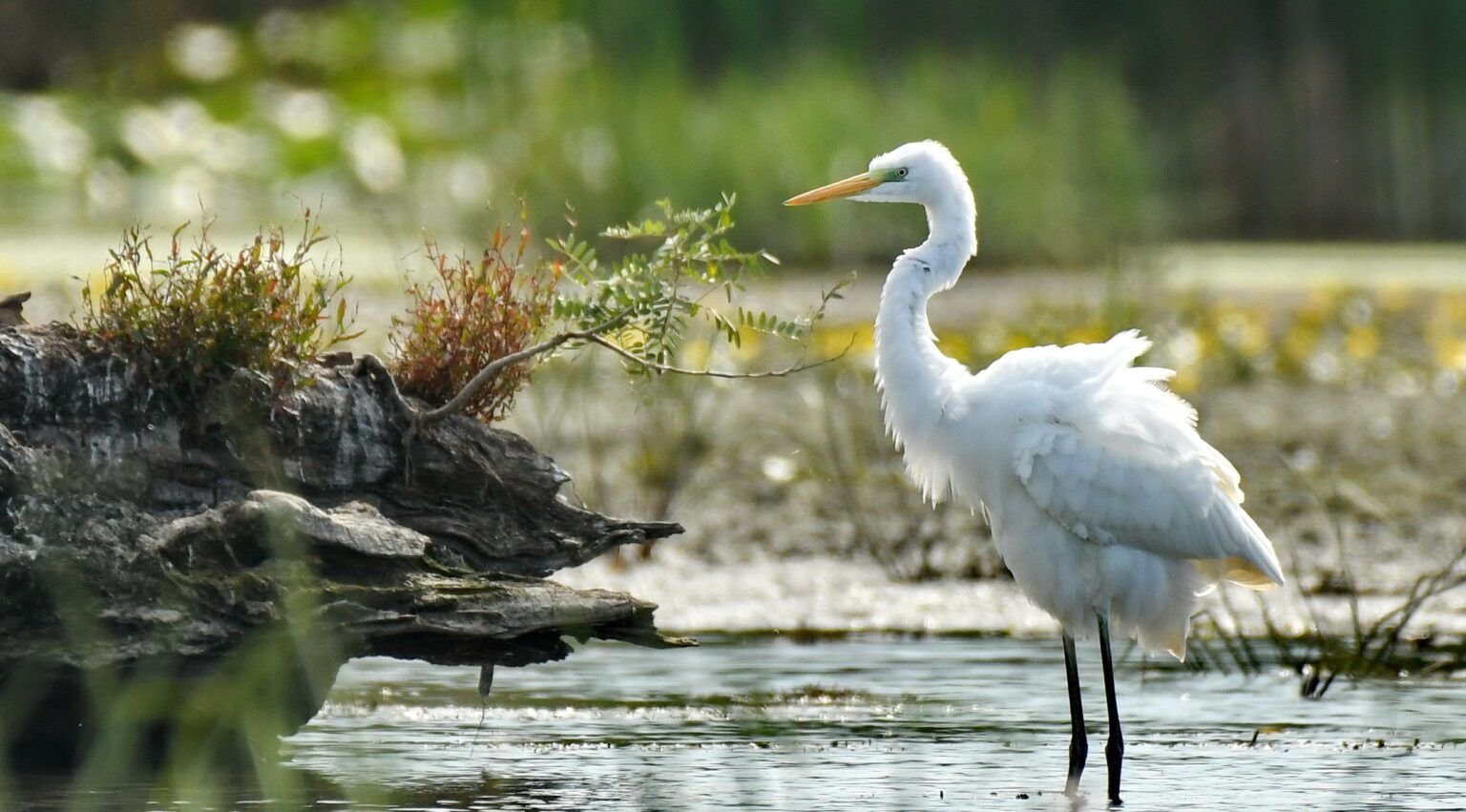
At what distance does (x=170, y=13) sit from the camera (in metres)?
24.6

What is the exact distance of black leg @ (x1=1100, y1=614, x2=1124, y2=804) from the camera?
540 cm

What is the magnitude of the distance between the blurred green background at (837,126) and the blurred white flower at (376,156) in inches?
1.7

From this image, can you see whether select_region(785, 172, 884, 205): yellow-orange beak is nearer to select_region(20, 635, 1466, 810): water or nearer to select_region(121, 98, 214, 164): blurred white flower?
select_region(20, 635, 1466, 810): water

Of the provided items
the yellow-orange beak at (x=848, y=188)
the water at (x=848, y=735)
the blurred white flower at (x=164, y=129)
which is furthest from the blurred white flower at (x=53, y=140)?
the yellow-orange beak at (x=848, y=188)

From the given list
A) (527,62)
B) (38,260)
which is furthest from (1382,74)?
(38,260)

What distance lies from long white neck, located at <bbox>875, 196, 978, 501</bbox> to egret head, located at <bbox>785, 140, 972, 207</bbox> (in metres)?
0.03

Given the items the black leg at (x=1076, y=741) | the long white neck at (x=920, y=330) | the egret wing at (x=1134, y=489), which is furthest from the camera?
the long white neck at (x=920, y=330)

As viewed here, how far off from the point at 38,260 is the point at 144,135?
4357 millimetres

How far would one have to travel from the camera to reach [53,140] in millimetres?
19844

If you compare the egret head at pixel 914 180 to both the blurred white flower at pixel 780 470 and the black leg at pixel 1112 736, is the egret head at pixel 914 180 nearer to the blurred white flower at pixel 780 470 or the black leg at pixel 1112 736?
the black leg at pixel 1112 736

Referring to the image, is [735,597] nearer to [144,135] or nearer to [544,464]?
[544,464]

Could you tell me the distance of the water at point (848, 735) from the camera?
519cm

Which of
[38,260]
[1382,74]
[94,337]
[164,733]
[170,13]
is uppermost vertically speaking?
[170,13]

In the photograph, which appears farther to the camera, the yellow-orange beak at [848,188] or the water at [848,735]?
the yellow-orange beak at [848,188]
